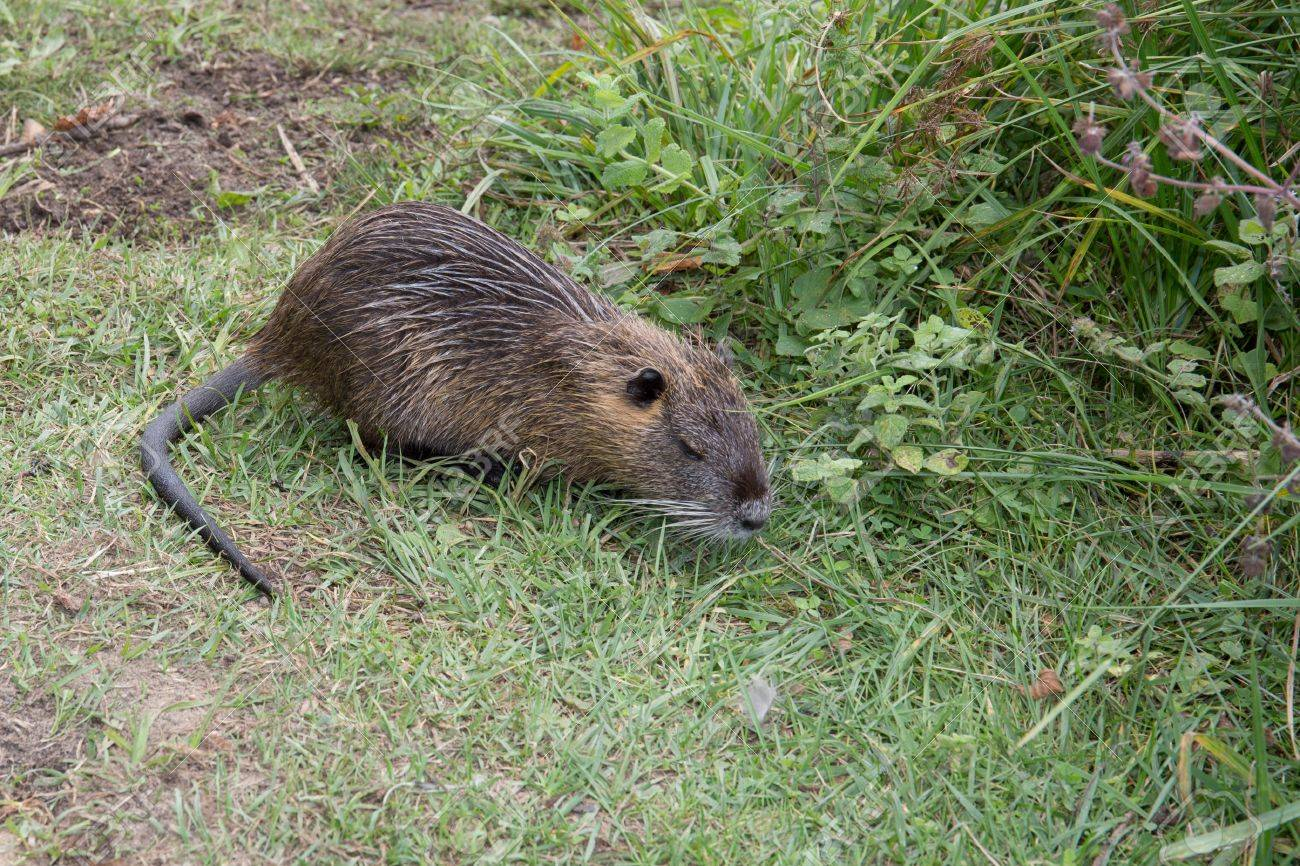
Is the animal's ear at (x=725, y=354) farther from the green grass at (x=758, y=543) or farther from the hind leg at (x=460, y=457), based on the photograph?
the hind leg at (x=460, y=457)

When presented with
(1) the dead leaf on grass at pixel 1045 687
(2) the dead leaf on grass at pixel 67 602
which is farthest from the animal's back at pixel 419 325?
(1) the dead leaf on grass at pixel 1045 687

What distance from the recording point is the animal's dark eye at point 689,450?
10.7 ft

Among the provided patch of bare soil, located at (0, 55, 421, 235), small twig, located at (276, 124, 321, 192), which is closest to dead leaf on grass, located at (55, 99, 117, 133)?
patch of bare soil, located at (0, 55, 421, 235)

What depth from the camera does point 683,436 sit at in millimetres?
3275

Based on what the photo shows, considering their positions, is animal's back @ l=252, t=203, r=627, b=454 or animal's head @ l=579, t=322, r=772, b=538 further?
animal's back @ l=252, t=203, r=627, b=454

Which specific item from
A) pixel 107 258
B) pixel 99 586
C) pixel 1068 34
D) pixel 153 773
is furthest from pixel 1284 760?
pixel 107 258

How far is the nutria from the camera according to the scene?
10.8 feet

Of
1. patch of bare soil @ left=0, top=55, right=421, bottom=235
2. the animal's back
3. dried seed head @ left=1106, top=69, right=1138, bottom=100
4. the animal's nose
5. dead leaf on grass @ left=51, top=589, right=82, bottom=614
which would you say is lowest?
the animal's nose

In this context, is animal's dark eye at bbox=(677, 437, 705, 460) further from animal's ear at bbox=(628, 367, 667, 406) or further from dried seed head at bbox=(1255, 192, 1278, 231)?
dried seed head at bbox=(1255, 192, 1278, 231)

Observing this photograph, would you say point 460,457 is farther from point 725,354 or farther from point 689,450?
point 725,354

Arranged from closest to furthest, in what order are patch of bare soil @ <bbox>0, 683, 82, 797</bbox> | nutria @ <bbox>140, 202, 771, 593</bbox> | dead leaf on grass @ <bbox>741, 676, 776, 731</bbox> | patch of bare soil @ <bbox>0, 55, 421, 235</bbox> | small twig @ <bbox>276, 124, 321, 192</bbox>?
patch of bare soil @ <bbox>0, 683, 82, 797</bbox> < dead leaf on grass @ <bbox>741, 676, 776, 731</bbox> < nutria @ <bbox>140, 202, 771, 593</bbox> < patch of bare soil @ <bbox>0, 55, 421, 235</bbox> < small twig @ <bbox>276, 124, 321, 192</bbox>

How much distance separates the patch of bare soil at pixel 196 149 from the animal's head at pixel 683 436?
180cm

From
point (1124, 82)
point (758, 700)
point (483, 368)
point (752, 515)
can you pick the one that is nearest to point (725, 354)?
point (752, 515)

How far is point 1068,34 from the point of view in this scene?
11.4ft
